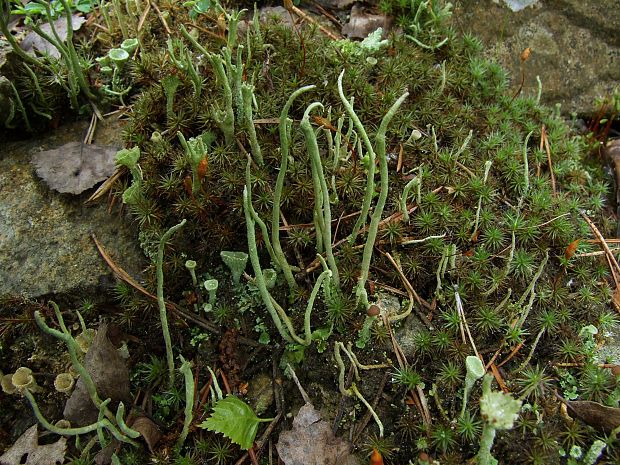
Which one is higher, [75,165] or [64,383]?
[75,165]

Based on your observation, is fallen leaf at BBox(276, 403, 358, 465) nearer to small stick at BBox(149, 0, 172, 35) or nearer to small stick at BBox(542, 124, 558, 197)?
small stick at BBox(542, 124, 558, 197)

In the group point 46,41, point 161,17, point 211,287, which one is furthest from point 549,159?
point 46,41

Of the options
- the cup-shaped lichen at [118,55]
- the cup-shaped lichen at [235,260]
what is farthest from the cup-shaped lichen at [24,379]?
the cup-shaped lichen at [118,55]

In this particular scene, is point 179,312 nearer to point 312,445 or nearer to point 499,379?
point 312,445

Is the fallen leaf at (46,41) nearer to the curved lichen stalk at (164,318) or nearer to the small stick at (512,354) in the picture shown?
the curved lichen stalk at (164,318)

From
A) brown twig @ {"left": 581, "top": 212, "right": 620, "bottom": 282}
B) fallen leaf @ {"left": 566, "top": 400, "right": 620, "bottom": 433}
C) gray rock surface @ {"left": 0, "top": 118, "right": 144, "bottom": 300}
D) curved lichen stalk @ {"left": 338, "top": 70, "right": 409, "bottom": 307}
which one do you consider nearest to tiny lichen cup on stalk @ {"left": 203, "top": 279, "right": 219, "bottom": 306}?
gray rock surface @ {"left": 0, "top": 118, "right": 144, "bottom": 300}
